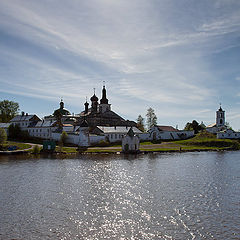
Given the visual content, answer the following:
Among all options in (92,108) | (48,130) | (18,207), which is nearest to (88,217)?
(18,207)

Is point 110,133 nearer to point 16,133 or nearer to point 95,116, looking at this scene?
point 95,116

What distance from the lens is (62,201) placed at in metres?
20.3

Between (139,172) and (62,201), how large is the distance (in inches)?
552

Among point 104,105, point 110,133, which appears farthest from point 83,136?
point 104,105

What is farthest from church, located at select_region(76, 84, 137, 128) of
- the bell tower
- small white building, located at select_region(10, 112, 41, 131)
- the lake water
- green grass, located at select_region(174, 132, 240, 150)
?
the lake water

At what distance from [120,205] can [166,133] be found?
202ft

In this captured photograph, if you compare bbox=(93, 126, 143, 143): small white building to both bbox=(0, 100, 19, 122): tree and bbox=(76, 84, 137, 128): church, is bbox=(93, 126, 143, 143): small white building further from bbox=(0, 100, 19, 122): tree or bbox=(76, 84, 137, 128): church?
bbox=(0, 100, 19, 122): tree

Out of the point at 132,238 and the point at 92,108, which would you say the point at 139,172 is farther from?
the point at 92,108

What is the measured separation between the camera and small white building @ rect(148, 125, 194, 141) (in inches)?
3051

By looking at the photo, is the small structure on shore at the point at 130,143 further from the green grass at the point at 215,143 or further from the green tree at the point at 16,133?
the green tree at the point at 16,133

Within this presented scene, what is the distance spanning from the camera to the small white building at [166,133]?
7750cm

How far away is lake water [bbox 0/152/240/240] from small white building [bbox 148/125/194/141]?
150ft

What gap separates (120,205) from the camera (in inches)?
769

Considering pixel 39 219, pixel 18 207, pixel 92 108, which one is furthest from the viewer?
pixel 92 108
